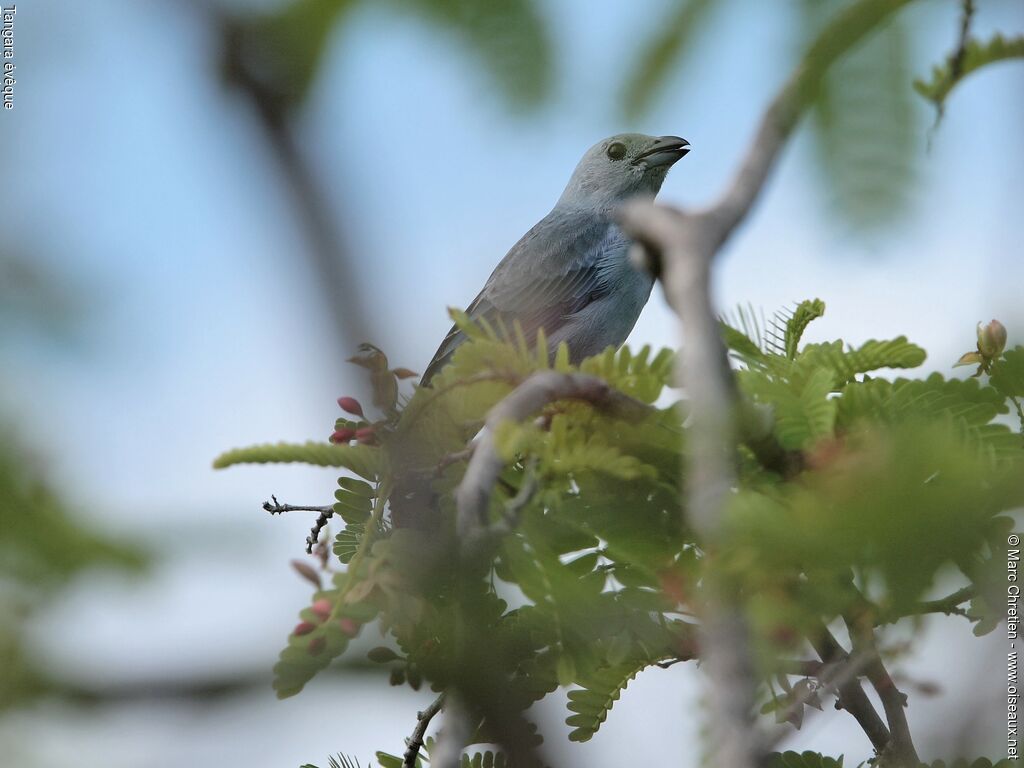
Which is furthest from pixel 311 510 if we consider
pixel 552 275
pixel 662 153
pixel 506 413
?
pixel 662 153

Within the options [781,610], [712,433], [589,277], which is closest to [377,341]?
[712,433]

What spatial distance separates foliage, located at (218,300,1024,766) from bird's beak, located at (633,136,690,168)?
524cm

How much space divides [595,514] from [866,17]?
3.62ft

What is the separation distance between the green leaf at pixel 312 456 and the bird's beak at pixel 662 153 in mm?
5764

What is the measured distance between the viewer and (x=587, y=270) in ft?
22.2

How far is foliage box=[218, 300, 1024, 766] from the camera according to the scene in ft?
5.47

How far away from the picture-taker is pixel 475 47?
1.21m

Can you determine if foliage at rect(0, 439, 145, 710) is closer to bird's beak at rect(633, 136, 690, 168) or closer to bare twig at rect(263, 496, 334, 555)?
bare twig at rect(263, 496, 334, 555)

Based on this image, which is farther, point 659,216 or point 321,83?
point 659,216

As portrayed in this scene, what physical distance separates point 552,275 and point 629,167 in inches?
54.9

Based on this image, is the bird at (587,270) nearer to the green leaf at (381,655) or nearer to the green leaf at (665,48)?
the green leaf at (381,655)

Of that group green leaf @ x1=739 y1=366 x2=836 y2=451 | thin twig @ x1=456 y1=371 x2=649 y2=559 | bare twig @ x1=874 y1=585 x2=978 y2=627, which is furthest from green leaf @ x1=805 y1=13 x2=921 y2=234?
bare twig @ x1=874 y1=585 x2=978 y2=627

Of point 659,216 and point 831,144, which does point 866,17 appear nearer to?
point 831,144

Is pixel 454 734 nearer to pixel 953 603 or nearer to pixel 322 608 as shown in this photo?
pixel 322 608
